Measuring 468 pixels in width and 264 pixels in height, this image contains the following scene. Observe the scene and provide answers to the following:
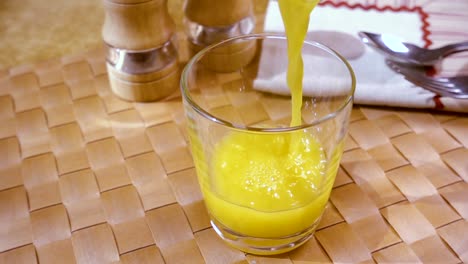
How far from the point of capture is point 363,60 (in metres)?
0.76

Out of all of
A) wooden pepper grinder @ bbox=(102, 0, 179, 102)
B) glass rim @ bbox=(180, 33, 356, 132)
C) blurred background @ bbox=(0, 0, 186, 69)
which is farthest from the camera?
blurred background @ bbox=(0, 0, 186, 69)

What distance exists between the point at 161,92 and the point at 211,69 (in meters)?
0.14

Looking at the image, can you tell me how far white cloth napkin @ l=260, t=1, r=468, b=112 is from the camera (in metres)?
0.70

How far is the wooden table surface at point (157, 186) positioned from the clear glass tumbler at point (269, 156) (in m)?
0.03

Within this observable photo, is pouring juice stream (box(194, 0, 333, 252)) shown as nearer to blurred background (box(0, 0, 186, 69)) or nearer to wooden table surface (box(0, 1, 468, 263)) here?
wooden table surface (box(0, 1, 468, 263))

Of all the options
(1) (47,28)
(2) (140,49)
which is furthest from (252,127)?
(1) (47,28)

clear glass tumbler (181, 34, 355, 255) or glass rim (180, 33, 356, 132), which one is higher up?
glass rim (180, 33, 356, 132)

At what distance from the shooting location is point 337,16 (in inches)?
33.2

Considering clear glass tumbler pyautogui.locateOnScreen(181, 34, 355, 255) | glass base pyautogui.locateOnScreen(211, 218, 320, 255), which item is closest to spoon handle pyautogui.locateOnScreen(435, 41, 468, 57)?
clear glass tumbler pyautogui.locateOnScreen(181, 34, 355, 255)

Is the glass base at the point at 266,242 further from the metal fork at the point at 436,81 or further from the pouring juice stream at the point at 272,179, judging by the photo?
the metal fork at the point at 436,81

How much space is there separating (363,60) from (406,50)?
0.06 m

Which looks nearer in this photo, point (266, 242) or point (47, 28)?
point (266, 242)

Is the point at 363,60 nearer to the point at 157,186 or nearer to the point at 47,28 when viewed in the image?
the point at 157,186

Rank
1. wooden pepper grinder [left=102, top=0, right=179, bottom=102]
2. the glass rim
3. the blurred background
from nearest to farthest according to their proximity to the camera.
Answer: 1. the glass rim
2. wooden pepper grinder [left=102, top=0, right=179, bottom=102]
3. the blurred background
